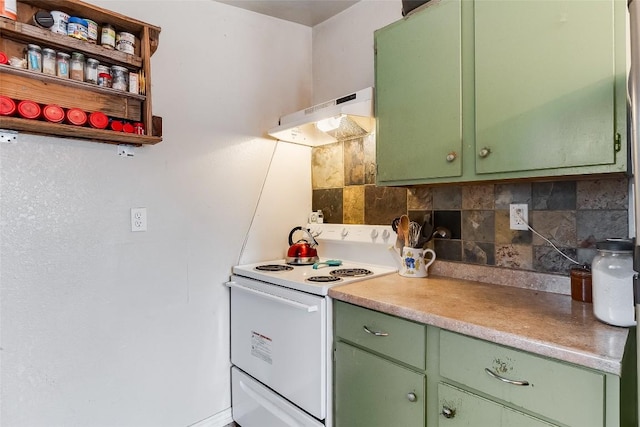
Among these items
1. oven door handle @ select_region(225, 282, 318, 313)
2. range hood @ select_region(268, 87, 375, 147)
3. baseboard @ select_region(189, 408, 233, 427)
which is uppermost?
range hood @ select_region(268, 87, 375, 147)

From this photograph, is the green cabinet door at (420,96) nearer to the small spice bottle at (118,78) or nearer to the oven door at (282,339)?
the oven door at (282,339)

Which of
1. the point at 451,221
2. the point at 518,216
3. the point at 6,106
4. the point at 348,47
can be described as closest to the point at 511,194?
the point at 518,216

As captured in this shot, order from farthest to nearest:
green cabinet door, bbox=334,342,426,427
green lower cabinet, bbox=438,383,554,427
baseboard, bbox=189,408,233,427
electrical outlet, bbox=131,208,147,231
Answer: baseboard, bbox=189,408,233,427 < electrical outlet, bbox=131,208,147,231 < green cabinet door, bbox=334,342,426,427 < green lower cabinet, bbox=438,383,554,427

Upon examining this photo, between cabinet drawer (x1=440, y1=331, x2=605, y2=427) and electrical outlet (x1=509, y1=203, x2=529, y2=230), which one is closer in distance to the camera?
cabinet drawer (x1=440, y1=331, x2=605, y2=427)

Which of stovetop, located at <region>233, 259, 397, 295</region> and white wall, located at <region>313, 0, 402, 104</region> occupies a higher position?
white wall, located at <region>313, 0, 402, 104</region>

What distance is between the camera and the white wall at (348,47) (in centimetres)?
210

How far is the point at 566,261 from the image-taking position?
1.40 metres

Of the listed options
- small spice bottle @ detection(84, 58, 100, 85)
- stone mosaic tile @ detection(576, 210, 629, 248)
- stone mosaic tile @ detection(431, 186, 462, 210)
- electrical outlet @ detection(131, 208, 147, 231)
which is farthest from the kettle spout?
small spice bottle @ detection(84, 58, 100, 85)

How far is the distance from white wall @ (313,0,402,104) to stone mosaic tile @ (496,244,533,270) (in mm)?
1242

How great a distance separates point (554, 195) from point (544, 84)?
1.59 feet

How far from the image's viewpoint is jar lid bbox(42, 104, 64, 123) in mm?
1405

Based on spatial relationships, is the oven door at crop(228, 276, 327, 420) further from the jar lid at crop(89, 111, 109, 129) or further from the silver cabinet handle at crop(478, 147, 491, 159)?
the jar lid at crop(89, 111, 109, 129)

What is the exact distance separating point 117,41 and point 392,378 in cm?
190

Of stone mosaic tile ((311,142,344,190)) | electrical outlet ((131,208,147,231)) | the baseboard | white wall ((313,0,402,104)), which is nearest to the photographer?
electrical outlet ((131,208,147,231))
